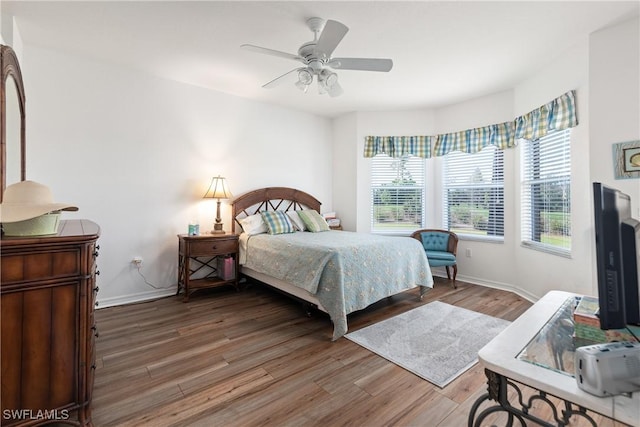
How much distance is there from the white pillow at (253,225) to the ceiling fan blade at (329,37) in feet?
7.70

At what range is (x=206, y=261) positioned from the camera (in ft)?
13.3

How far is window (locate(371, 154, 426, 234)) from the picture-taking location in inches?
198

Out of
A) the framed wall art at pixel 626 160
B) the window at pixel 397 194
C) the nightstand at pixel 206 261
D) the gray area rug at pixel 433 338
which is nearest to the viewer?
the gray area rug at pixel 433 338

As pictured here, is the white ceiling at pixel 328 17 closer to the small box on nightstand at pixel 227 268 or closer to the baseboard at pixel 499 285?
the small box on nightstand at pixel 227 268

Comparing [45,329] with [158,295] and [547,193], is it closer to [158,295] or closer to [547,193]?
[158,295]

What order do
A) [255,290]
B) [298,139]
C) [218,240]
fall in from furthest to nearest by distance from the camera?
[298,139]
[255,290]
[218,240]

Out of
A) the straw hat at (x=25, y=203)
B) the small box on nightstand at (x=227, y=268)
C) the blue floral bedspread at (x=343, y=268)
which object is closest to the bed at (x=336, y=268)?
the blue floral bedspread at (x=343, y=268)

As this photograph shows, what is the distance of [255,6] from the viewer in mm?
2303

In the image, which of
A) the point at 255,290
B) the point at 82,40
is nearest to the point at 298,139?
the point at 255,290

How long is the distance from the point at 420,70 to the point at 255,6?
2019 millimetres

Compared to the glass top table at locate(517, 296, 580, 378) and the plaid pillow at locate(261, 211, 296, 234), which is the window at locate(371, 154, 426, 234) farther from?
the glass top table at locate(517, 296, 580, 378)

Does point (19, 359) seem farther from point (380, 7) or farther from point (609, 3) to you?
point (609, 3)

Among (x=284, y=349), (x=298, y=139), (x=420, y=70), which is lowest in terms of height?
(x=284, y=349)

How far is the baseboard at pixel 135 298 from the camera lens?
3.33m
